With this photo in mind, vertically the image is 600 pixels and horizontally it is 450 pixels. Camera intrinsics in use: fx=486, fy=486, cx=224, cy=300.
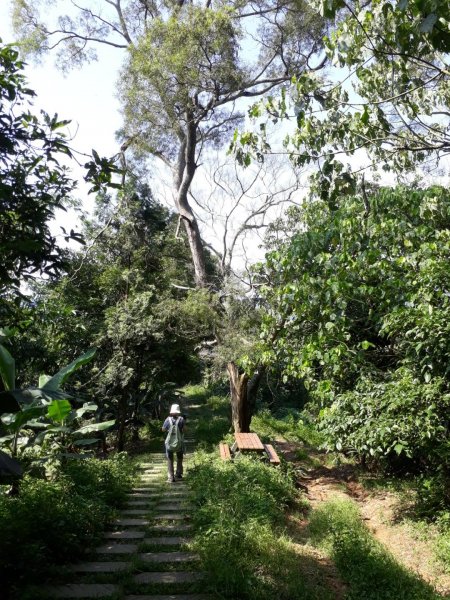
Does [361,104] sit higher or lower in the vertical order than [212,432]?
higher

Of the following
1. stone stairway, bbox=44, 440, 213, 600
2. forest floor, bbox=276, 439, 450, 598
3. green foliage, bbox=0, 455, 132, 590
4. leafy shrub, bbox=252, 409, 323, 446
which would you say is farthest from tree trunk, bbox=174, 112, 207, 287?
stone stairway, bbox=44, 440, 213, 600

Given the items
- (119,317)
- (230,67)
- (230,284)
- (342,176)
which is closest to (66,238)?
(342,176)

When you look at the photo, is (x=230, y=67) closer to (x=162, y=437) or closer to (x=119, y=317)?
(x=119, y=317)

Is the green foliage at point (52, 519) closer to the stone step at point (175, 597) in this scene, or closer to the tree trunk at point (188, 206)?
the stone step at point (175, 597)

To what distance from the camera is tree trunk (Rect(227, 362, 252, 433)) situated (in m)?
13.3

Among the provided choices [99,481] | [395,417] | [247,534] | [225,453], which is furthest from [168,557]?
[225,453]

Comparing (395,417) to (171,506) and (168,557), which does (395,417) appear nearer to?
(168,557)

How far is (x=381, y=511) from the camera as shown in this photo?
7305 mm

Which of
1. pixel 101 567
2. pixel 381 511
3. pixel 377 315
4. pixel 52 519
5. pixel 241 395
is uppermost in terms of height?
pixel 377 315

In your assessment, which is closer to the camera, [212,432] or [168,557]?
[168,557]

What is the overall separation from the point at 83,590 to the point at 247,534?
187 cm

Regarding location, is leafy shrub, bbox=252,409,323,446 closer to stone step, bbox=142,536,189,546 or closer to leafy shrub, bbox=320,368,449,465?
leafy shrub, bbox=320,368,449,465

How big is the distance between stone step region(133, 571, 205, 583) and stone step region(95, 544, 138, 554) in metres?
0.71

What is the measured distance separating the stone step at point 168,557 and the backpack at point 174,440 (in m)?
3.69
